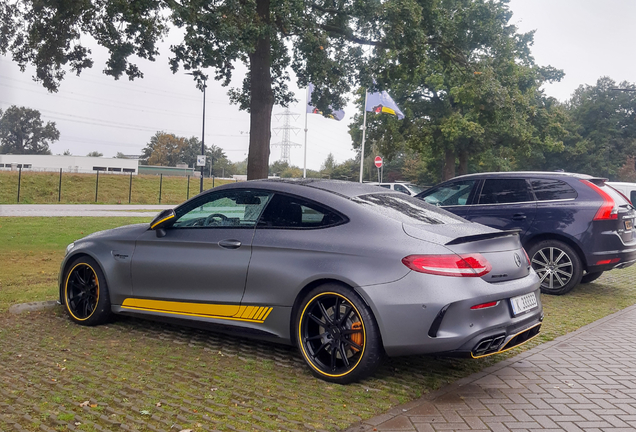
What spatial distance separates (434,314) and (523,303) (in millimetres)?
943

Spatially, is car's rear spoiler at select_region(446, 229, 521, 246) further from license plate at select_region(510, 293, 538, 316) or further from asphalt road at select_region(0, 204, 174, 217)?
asphalt road at select_region(0, 204, 174, 217)

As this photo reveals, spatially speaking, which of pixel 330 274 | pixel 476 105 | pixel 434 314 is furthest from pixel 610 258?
pixel 476 105

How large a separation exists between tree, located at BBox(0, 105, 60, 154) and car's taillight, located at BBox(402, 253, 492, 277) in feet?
328

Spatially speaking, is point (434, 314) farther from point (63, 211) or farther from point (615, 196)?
point (63, 211)

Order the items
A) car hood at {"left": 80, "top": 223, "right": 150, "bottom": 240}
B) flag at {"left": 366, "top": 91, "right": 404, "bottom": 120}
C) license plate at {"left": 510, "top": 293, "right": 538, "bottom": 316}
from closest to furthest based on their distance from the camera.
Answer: license plate at {"left": 510, "top": 293, "right": 538, "bottom": 316} < car hood at {"left": 80, "top": 223, "right": 150, "bottom": 240} < flag at {"left": 366, "top": 91, "right": 404, "bottom": 120}

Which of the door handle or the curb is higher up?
the door handle

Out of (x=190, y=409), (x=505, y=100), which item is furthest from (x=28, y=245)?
(x=505, y=100)

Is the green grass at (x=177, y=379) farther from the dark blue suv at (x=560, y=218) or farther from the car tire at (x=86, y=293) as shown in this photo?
the dark blue suv at (x=560, y=218)

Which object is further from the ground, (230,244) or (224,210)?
(224,210)

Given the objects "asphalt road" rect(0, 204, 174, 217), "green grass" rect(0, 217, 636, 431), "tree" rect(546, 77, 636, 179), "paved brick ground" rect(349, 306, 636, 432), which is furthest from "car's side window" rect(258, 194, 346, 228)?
"tree" rect(546, 77, 636, 179)

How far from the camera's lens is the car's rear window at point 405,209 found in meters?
4.76

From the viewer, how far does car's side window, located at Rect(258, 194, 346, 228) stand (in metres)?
4.78

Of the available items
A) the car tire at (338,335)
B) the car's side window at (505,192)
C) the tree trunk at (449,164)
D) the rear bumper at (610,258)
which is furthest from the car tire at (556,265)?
the tree trunk at (449,164)

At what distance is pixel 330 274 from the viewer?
4449mm
